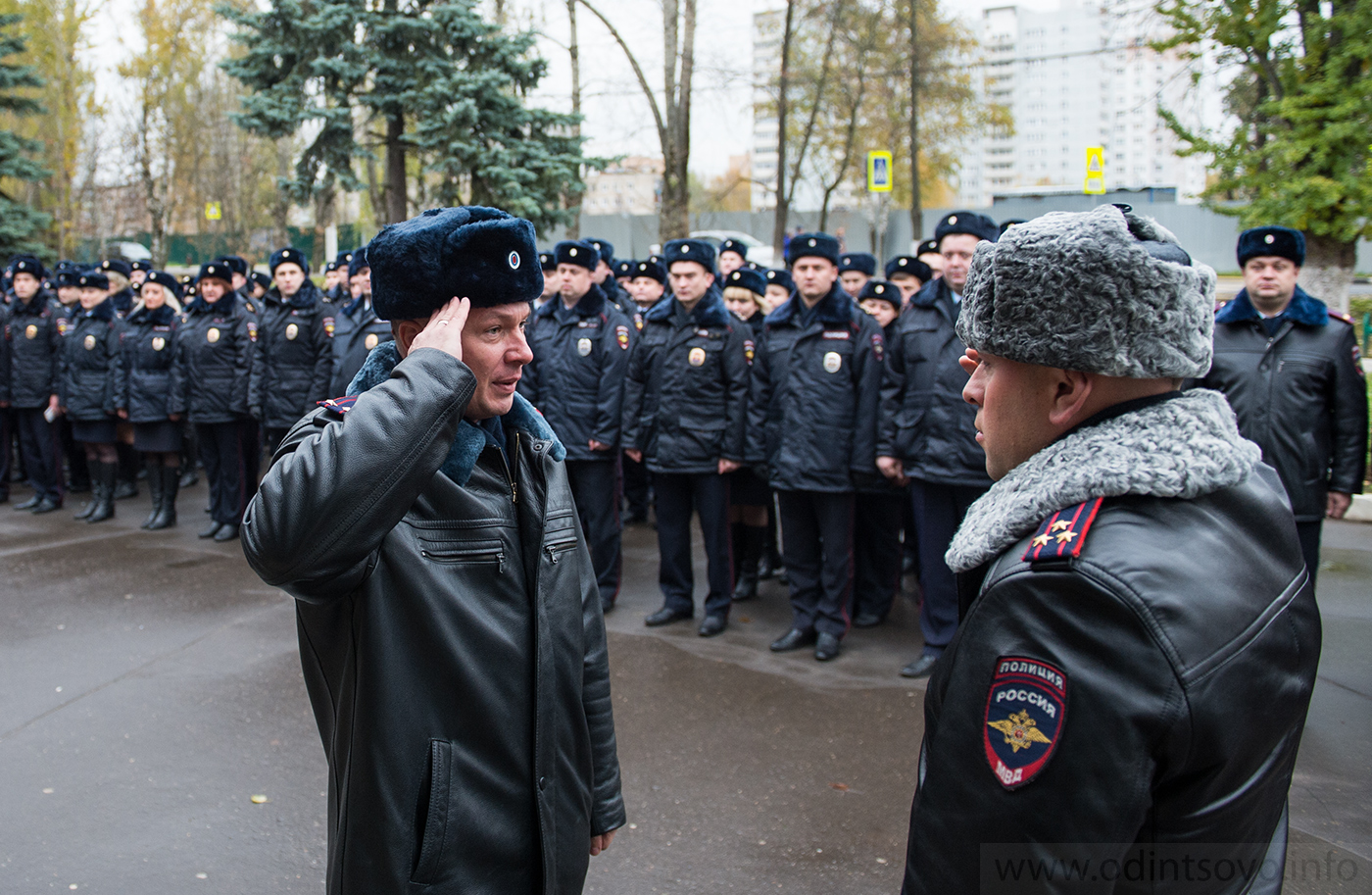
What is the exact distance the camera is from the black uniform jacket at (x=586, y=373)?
261 inches

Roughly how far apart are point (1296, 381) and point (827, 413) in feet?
7.87

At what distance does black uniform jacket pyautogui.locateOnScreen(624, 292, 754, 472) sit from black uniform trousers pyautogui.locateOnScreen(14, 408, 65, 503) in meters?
7.08

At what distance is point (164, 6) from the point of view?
26.4 m

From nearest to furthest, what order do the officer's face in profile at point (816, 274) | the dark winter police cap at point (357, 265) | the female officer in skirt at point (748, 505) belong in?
the officer's face in profile at point (816, 274) → the female officer in skirt at point (748, 505) → the dark winter police cap at point (357, 265)

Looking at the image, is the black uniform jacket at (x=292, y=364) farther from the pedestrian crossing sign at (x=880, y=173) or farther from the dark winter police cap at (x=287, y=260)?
the pedestrian crossing sign at (x=880, y=173)

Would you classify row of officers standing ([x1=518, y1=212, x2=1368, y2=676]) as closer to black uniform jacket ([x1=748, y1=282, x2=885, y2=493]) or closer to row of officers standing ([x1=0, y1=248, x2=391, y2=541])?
black uniform jacket ([x1=748, y1=282, x2=885, y2=493])

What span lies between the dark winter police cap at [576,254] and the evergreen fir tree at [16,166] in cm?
1399

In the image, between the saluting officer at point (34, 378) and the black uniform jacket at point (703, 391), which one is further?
the saluting officer at point (34, 378)

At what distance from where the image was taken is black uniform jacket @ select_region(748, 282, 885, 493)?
19.0 feet

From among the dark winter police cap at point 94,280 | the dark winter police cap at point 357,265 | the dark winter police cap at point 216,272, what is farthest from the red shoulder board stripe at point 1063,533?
the dark winter police cap at point 94,280

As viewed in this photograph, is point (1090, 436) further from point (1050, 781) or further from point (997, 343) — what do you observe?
point (1050, 781)

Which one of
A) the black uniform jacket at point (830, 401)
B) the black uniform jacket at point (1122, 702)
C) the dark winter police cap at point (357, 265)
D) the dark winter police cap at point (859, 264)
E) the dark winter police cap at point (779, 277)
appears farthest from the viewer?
the dark winter police cap at point (779, 277)

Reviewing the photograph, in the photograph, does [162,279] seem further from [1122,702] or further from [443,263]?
[1122,702]

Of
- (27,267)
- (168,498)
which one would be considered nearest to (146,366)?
(168,498)
